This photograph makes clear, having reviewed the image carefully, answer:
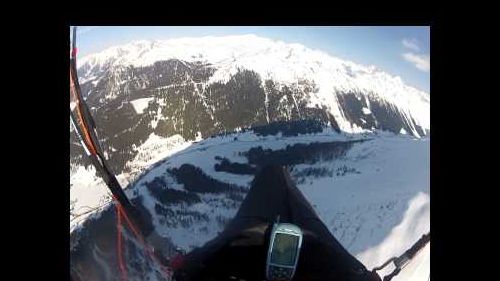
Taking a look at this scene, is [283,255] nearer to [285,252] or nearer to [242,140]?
[285,252]

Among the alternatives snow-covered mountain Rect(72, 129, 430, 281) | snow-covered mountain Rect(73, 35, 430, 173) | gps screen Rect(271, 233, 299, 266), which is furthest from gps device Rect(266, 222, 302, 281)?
snow-covered mountain Rect(73, 35, 430, 173)

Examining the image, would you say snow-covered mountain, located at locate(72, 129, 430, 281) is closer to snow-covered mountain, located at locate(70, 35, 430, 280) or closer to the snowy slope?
snow-covered mountain, located at locate(70, 35, 430, 280)

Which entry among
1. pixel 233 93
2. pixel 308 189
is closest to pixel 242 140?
pixel 233 93

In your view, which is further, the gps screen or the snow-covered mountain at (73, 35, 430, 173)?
the snow-covered mountain at (73, 35, 430, 173)
